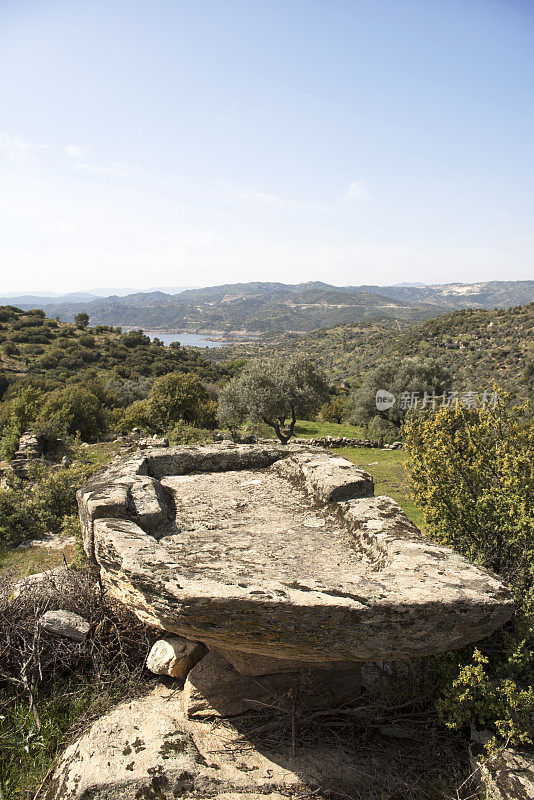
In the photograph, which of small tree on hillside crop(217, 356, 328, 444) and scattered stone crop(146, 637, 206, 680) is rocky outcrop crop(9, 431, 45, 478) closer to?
small tree on hillside crop(217, 356, 328, 444)

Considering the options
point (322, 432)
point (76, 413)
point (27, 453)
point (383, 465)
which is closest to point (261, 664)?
point (383, 465)

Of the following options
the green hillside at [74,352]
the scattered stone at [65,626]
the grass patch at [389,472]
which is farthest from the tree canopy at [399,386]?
the scattered stone at [65,626]

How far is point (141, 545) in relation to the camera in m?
4.43

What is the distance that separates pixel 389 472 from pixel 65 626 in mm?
16325

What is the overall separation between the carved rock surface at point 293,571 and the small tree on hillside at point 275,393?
15.7 metres

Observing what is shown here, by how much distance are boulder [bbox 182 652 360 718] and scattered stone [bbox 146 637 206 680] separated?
6.8 inches

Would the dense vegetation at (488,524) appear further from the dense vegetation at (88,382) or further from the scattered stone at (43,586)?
the dense vegetation at (88,382)

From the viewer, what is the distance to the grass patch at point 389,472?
556 inches

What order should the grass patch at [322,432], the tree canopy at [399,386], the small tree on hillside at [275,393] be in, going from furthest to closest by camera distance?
the tree canopy at [399,386]
the grass patch at [322,432]
the small tree on hillside at [275,393]

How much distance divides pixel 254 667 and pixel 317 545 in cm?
154

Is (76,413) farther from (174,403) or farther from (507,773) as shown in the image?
(507,773)

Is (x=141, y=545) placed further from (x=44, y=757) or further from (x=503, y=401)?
(x=503, y=401)

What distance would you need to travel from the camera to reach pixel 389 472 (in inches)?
763

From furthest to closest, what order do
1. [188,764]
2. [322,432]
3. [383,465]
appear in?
[322,432] < [383,465] < [188,764]
